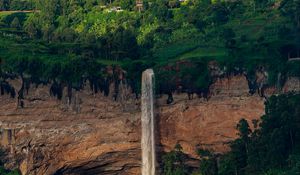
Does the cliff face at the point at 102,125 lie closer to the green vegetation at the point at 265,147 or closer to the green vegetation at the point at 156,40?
the green vegetation at the point at 156,40

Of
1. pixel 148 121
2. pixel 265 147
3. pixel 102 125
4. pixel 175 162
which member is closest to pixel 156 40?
pixel 148 121

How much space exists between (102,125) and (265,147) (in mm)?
4169

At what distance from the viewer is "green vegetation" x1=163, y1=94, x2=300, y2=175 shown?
30156mm

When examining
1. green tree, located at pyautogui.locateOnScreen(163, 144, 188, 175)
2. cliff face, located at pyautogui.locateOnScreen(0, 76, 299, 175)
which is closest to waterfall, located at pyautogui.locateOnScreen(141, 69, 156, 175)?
cliff face, located at pyautogui.locateOnScreen(0, 76, 299, 175)

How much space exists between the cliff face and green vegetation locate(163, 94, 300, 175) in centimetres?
46

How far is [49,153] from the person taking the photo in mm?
31344

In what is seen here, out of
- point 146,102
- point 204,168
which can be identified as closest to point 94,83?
point 146,102

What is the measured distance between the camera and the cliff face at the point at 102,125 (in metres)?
31.1

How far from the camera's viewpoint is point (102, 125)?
31406 mm

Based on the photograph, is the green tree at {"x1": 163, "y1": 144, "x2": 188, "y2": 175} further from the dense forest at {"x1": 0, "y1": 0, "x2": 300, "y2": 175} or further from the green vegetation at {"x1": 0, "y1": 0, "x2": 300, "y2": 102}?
the green vegetation at {"x1": 0, "y1": 0, "x2": 300, "y2": 102}

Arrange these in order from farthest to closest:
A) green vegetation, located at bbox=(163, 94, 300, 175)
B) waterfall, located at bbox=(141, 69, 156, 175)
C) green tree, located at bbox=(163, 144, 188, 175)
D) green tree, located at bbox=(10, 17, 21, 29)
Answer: green tree, located at bbox=(10, 17, 21, 29)
waterfall, located at bbox=(141, 69, 156, 175)
green tree, located at bbox=(163, 144, 188, 175)
green vegetation, located at bbox=(163, 94, 300, 175)

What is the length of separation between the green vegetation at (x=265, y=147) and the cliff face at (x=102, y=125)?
461mm

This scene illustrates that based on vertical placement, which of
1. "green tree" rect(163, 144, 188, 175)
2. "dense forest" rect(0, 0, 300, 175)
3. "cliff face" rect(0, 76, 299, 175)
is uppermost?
"dense forest" rect(0, 0, 300, 175)

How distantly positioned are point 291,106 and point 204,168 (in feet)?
8.69
